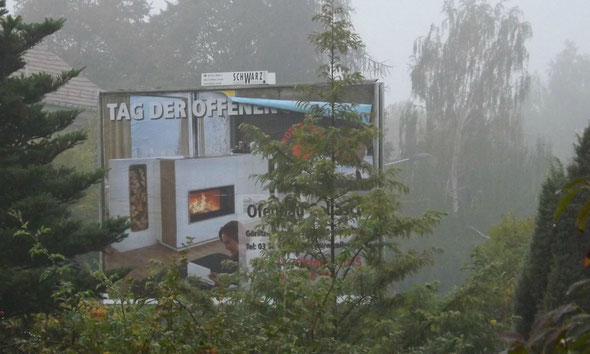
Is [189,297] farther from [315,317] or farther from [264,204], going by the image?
[315,317]

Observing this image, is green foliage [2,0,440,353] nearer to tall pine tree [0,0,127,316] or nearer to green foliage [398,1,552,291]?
tall pine tree [0,0,127,316]

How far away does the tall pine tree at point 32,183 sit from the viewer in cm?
749

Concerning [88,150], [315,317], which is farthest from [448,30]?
[315,317]

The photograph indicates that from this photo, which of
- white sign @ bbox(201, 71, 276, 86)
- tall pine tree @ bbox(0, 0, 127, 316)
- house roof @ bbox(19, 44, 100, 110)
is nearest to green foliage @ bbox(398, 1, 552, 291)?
house roof @ bbox(19, 44, 100, 110)

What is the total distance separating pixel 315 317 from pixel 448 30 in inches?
1847

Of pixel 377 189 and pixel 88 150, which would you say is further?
pixel 88 150

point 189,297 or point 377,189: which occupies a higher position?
point 377,189

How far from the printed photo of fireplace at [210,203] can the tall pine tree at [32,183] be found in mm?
3313

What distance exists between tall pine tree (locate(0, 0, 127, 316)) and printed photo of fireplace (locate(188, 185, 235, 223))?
10.9 ft

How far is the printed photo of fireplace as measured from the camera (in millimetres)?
11970

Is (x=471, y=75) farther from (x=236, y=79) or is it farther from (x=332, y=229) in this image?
(x=332, y=229)

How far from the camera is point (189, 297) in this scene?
7.05 meters

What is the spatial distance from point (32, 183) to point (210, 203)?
4.27 meters

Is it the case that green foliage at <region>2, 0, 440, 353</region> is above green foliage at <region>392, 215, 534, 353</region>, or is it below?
above
